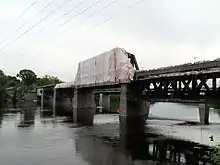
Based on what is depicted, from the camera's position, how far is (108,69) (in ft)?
220

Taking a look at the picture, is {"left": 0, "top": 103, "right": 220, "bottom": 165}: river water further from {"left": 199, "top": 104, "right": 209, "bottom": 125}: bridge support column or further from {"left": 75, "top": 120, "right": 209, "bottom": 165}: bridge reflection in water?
{"left": 199, "top": 104, "right": 209, "bottom": 125}: bridge support column

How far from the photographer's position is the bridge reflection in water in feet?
74.8

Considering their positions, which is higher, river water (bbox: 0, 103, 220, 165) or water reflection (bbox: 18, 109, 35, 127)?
water reflection (bbox: 18, 109, 35, 127)

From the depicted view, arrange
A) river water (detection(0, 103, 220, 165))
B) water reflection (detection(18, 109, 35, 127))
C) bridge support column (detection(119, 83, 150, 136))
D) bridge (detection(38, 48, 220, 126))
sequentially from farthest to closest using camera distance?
bridge support column (detection(119, 83, 150, 136)) → water reflection (detection(18, 109, 35, 127)) → bridge (detection(38, 48, 220, 126)) → river water (detection(0, 103, 220, 165))

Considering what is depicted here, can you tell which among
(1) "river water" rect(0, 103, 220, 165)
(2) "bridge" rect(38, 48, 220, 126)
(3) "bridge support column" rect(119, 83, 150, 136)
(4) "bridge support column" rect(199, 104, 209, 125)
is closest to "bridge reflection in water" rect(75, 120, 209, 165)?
(1) "river water" rect(0, 103, 220, 165)

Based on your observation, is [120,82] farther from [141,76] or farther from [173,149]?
[173,149]

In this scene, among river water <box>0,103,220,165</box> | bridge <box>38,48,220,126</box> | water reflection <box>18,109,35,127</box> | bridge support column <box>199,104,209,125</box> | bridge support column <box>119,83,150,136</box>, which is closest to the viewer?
river water <box>0,103,220,165</box>

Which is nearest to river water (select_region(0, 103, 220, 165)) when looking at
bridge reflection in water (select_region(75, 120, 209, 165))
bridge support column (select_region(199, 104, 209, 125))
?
bridge reflection in water (select_region(75, 120, 209, 165))

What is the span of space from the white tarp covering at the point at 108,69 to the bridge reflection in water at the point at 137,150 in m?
25.7

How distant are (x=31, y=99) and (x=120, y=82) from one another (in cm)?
9919

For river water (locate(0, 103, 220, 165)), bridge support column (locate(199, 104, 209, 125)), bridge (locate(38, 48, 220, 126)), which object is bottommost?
river water (locate(0, 103, 220, 165))

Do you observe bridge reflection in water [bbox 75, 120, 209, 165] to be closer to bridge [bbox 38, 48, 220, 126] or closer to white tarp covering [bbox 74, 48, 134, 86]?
bridge [bbox 38, 48, 220, 126]

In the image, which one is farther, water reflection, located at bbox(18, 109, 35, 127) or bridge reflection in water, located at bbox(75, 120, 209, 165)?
water reflection, located at bbox(18, 109, 35, 127)

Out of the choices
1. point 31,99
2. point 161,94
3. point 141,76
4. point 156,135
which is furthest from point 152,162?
point 31,99
